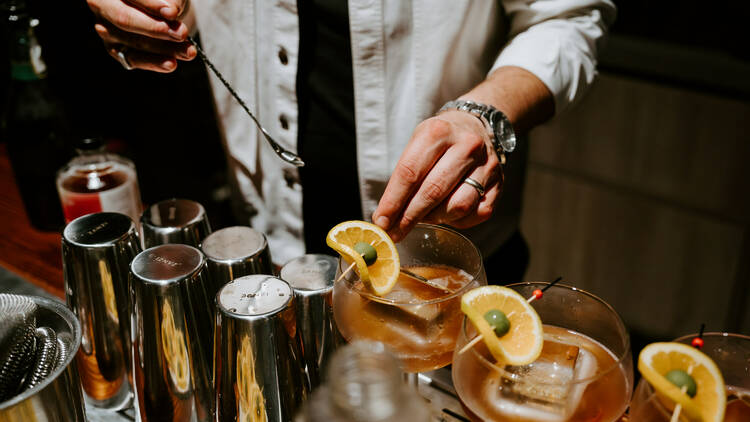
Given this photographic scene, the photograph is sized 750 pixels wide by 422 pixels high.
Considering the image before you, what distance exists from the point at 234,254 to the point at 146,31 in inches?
→ 20.8

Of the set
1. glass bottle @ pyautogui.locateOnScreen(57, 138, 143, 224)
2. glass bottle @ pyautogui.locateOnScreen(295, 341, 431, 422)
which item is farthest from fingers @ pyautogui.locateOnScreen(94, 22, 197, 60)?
glass bottle @ pyautogui.locateOnScreen(295, 341, 431, 422)

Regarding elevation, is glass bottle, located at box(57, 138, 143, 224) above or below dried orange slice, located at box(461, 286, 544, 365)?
below

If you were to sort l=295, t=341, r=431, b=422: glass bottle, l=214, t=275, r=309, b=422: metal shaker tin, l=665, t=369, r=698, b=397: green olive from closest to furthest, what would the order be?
l=295, t=341, r=431, b=422: glass bottle
l=665, t=369, r=698, b=397: green olive
l=214, t=275, r=309, b=422: metal shaker tin

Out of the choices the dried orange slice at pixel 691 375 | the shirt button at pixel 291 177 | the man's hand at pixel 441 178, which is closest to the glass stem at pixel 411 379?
the man's hand at pixel 441 178

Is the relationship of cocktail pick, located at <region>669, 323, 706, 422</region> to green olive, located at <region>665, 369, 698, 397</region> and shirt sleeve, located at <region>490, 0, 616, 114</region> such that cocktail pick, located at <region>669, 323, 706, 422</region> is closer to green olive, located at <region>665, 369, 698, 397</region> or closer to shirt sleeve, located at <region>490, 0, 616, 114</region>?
green olive, located at <region>665, 369, 698, 397</region>

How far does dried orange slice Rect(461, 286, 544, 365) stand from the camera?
2.37 feet

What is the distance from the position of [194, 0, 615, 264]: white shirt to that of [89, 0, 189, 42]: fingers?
345 mm

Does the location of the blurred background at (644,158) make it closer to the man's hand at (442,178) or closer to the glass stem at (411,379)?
the man's hand at (442,178)

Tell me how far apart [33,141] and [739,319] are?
2615mm

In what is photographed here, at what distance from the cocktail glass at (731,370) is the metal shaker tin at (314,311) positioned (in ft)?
1.33

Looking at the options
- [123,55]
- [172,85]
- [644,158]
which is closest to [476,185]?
[123,55]

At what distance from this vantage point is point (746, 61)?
2.27 m

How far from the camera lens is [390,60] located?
1481mm

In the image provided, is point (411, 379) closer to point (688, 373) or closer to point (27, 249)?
point (688, 373)
